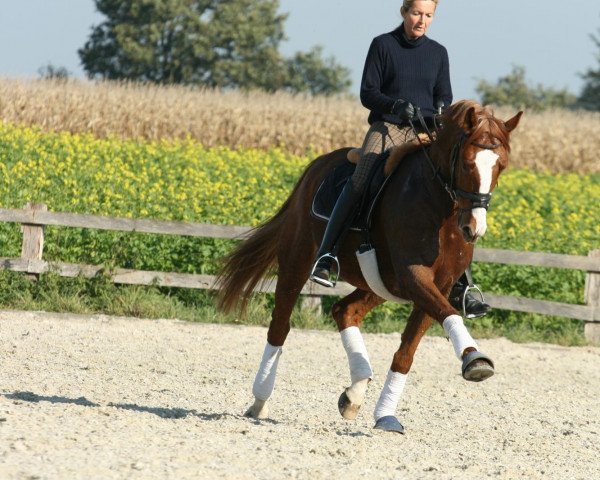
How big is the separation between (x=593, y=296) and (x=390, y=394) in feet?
24.6

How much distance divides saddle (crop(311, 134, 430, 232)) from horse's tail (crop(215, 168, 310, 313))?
620 mm

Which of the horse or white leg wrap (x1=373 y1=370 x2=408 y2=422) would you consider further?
white leg wrap (x1=373 y1=370 x2=408 y2=422)

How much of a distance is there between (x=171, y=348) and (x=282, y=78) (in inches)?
2219

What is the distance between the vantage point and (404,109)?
295 inches

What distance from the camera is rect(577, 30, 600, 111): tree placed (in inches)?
2790

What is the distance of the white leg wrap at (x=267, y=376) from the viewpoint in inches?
320

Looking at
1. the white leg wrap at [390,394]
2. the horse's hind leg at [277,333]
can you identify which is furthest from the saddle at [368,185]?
the white leg wrap at [390,394]

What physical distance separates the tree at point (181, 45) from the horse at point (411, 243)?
51.5 meters

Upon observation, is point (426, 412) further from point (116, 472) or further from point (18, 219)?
point (18, 219)

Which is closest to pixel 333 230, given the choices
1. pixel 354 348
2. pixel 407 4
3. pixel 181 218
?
pixel 354 348

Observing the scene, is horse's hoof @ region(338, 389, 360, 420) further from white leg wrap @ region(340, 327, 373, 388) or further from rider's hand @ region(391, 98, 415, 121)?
rider's hand @ region(391, 98, 415, 121)

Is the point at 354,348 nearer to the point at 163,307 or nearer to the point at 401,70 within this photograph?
the point at 401,70

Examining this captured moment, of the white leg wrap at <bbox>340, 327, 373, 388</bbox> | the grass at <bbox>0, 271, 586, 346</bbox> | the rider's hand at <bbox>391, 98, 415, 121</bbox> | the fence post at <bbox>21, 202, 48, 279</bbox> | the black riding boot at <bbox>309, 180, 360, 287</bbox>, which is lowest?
the grass at <bbox>0, 271, 586, 346</bbox>

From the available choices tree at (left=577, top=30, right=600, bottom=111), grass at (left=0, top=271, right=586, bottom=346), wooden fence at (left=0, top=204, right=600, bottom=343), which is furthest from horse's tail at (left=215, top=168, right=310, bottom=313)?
tree at (left=577, top=30, right=600, bottom=111)
